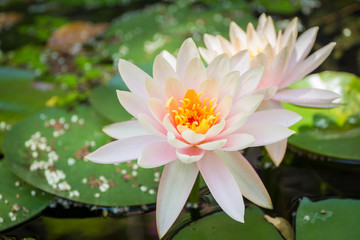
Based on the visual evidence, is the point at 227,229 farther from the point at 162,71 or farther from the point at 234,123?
the point at 162,71

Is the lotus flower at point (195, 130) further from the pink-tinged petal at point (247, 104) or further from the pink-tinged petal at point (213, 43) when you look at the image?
the pink-tinged petal at point (213, 43)

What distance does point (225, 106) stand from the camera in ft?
4.02

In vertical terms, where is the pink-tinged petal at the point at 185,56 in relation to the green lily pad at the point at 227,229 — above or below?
above

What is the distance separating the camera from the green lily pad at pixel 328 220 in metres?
1.36

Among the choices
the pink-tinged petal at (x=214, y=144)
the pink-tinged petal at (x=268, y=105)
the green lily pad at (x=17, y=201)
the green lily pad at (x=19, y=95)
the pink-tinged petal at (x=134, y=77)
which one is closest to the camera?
the pink-tinged petal at (x=214, y=144)

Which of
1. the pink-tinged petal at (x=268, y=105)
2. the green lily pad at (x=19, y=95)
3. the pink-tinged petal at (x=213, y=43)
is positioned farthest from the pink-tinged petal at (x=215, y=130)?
the green lily pad at (x=19, y=95)

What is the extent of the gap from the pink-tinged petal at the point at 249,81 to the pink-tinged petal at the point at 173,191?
0.31m

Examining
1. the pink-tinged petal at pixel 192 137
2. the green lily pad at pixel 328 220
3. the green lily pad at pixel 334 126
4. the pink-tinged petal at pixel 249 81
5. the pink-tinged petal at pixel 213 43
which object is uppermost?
the pink-tinged petal at pixel 213 43

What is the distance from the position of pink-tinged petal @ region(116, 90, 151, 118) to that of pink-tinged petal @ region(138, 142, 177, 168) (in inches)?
5.5

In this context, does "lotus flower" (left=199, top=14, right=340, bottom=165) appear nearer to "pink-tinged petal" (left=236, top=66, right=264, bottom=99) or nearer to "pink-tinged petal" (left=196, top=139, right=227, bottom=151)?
"pink-tinged petal" (left=236, top=66, right=264, bottom=99)

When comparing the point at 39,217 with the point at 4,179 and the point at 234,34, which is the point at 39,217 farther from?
the point at 234,34

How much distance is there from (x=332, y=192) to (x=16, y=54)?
2597mm

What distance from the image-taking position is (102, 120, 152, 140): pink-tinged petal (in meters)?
1.29

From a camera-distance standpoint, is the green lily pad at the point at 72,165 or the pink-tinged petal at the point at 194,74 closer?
the pink-tinged petal at the point at 194,74
